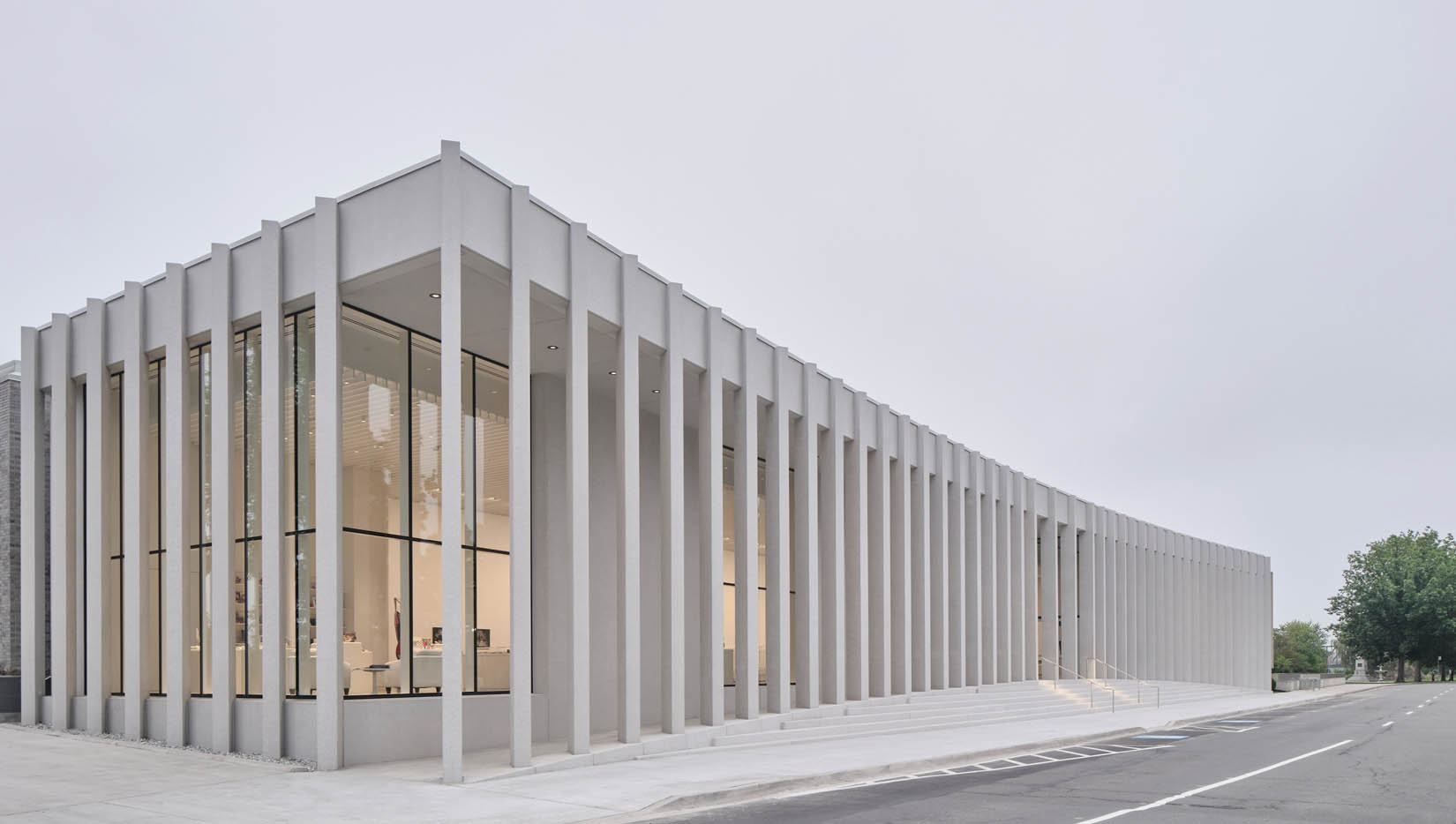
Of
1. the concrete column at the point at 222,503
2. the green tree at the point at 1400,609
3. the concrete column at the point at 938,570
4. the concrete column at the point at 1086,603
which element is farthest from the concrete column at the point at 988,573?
the green tree at the point at 1400,609

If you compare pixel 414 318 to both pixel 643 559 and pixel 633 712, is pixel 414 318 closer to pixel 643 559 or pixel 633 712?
pixel 633 712

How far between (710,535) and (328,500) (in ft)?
25.8

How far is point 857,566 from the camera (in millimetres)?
28219

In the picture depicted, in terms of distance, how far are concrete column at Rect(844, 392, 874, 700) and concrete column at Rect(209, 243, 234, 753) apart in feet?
48.3

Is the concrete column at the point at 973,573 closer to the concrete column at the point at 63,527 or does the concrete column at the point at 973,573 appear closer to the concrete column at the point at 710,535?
the concrete column at the point at 710,535

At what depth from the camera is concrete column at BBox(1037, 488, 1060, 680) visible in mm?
41969

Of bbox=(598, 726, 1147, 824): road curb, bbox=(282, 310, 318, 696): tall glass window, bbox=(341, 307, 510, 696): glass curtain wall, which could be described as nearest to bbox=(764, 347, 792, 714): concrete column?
bbox=(598, 726, 1147, 824): road curb

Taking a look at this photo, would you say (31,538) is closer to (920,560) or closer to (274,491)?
(274,491)

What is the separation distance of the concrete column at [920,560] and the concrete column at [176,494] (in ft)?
61.5

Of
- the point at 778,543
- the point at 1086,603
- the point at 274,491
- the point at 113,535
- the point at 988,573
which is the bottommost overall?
the point at 1086,603

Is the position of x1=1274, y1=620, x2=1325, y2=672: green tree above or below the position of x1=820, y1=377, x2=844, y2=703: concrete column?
below

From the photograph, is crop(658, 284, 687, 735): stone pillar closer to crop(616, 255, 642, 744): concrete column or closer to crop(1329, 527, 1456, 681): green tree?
crop(616, 255, 642, 744): concrete column

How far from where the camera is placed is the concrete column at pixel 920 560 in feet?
103

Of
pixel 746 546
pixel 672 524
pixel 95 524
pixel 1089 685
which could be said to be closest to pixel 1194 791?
pixel 672 524
